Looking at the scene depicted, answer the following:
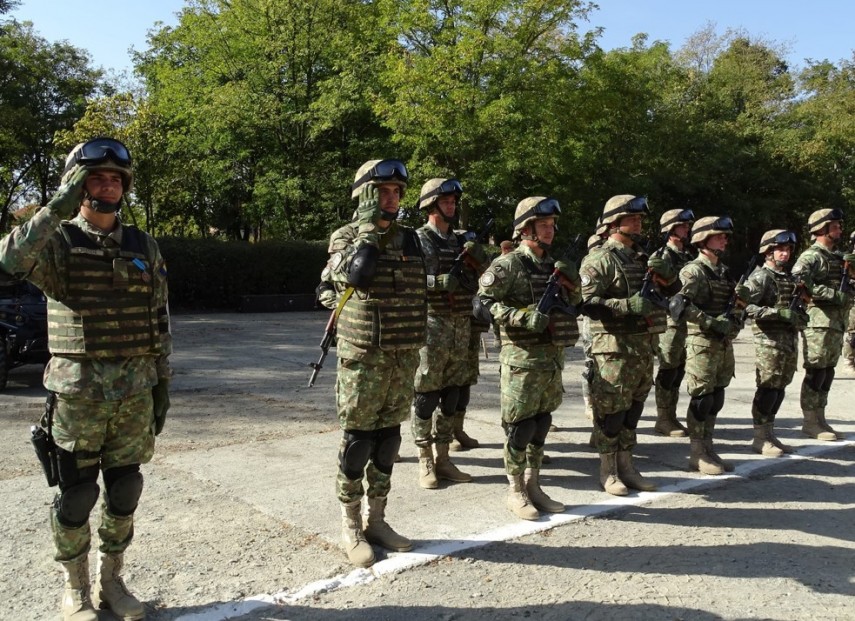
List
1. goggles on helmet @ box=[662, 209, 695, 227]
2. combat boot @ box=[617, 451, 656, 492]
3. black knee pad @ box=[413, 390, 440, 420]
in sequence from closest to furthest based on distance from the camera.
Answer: combat boot @ box=[617, 451, 656, 492] → black knee pad @ box=[413, 390, 440, 420] → goggles on helmet @ box=[662, 209, 695, 227]

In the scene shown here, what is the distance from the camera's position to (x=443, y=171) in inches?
856

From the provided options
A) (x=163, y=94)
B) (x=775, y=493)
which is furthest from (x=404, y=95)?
(x=775, y=493)

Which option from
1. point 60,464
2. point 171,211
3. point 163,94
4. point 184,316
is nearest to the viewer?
point 60,464

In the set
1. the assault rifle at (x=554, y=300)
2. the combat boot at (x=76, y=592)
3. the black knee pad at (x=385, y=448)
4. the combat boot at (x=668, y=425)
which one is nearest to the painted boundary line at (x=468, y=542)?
the combat boot at (x=76, y=592)

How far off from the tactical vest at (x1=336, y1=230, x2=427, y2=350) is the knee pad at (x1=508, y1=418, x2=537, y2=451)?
105 cm

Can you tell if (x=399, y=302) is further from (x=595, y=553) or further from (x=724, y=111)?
(x=724, y=111)

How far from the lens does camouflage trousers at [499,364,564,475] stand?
530 cm

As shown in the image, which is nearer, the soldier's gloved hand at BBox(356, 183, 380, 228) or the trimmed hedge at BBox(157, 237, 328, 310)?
the soldier's gloved hand at BBox(356, 183, 380, 228)

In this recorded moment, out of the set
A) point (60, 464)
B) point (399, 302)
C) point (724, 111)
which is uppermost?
point (724, 111)

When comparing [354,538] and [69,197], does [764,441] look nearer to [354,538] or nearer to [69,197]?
[354,538]

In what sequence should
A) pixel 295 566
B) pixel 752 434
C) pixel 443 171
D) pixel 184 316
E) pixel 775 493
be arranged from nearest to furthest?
pixel 295 566 < pixel 775 493 < pixel 752 434 < pixel 184 316 < pixel 443 171

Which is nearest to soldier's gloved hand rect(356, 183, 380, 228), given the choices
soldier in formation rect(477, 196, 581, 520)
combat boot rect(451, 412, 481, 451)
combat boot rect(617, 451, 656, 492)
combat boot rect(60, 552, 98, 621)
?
soldier in formation rect(477, 196, 581, 520)

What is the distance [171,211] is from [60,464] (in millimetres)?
27169

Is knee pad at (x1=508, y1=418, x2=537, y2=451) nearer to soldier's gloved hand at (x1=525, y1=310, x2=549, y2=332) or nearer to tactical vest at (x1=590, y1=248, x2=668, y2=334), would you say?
soldier's gloved hand at (x1=525, y1=310, x2=549, y2=332)
